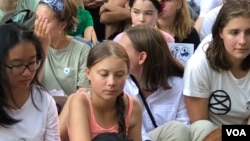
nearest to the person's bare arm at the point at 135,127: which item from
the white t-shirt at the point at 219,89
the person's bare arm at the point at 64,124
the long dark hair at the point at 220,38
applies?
the person's bare arm at the point at 64,124

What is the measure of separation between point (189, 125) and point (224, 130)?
0.77 m

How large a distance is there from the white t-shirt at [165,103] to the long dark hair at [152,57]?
0.04 metres

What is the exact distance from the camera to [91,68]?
2.50 m

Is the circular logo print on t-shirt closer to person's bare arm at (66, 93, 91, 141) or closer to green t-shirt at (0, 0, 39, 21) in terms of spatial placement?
person's bare arm at (66, 93, 91, 141)

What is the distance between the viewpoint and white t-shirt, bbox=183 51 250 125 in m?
2.89

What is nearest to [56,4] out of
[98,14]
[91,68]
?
[91,68]

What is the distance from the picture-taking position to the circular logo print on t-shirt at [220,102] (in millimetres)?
2883

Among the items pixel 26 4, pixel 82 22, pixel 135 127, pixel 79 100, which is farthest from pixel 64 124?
pixel 82 22

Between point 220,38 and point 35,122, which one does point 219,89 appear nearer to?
point 220,38

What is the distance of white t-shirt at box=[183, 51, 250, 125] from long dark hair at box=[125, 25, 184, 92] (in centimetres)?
13

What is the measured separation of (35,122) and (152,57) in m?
0.87

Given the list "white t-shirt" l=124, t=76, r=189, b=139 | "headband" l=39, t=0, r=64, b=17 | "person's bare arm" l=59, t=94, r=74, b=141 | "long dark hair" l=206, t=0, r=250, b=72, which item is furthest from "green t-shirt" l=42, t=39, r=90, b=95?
"long dark hair" l=206, t=0, r=250, b=72

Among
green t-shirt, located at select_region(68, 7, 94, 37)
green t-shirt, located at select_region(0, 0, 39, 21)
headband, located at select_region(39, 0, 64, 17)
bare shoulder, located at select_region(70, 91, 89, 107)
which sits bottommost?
bare shoulder, located at select_region(70, 91, 89, 107)

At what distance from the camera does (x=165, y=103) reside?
115 inches
